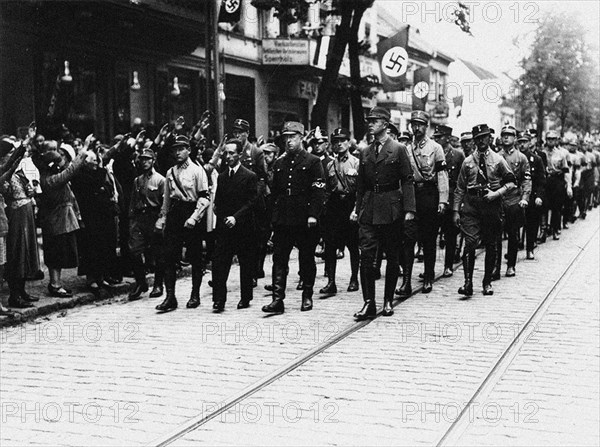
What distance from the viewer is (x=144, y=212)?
1127 centimetres

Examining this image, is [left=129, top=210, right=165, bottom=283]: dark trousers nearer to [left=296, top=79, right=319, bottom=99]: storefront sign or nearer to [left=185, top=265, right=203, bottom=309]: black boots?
[left=185, top=265, right=203, bottom=309]: black boots

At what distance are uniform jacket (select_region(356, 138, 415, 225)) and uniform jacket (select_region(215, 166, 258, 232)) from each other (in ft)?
4.30

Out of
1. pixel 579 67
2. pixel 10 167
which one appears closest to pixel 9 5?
pixel 10 167

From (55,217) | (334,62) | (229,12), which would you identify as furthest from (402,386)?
(334,62)

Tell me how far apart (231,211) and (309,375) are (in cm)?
339

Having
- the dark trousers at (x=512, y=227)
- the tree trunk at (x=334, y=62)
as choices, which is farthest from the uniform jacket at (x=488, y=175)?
the tree trunk at (x=334, y=62)

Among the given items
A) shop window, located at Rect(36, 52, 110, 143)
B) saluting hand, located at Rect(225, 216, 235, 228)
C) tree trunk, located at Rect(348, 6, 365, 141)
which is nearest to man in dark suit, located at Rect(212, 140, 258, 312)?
saluting hand, located at Rect(225, 216, 235, 228)

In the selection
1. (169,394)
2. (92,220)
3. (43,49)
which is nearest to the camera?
(169,394)

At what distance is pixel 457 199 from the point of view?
11547 mm

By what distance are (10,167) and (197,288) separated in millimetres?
2472

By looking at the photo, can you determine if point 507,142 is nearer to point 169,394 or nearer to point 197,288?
point 197,288

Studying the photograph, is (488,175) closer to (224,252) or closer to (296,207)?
(296,207)

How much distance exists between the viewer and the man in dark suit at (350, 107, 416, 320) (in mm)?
9547

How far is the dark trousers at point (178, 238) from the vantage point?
10352 mm
